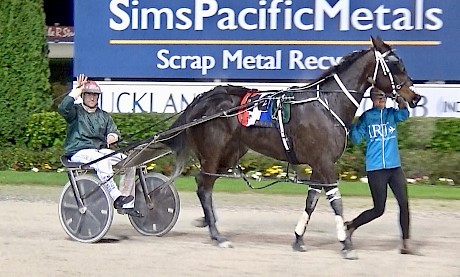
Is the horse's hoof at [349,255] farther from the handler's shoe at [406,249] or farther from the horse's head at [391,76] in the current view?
the horse's head at [391,76]

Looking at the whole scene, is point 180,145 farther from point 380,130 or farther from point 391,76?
point 391,76

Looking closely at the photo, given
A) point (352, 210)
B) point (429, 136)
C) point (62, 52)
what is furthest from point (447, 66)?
point (62, 52)

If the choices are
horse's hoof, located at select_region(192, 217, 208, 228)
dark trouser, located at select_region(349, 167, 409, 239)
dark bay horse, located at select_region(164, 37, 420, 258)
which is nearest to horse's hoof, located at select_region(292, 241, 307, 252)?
dark bay horse, located at select_region(164, 37, 420, 258)

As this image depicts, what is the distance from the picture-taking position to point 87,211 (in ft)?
29.2

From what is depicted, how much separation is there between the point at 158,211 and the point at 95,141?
0.99 metres

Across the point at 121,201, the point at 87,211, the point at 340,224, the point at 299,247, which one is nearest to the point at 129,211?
the point at 121,201

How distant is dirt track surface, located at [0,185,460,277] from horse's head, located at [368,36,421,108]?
1.53 m

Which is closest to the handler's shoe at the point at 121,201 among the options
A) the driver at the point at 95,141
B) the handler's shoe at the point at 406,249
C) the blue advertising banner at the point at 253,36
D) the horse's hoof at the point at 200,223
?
the driver at the point at 95,141

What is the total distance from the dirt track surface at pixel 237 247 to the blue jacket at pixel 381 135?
35.2 inches

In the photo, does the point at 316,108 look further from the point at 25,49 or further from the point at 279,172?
the point at 25,49

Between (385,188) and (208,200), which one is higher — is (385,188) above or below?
above

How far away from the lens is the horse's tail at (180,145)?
931 centimetres

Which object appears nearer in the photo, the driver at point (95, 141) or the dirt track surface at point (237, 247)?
the dirt track surface at point (237, 247)

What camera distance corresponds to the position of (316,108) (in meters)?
8.42
